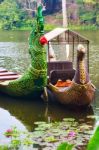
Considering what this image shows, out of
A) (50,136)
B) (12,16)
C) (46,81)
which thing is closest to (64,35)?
(46,81)

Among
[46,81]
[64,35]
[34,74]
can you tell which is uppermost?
[64,35]

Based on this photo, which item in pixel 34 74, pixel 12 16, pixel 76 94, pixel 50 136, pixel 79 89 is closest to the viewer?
pixel 50 136

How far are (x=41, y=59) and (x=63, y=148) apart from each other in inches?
312

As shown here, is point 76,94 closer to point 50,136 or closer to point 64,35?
point 50,136

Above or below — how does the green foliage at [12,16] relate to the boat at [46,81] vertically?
above

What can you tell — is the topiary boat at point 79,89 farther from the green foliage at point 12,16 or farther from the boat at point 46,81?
the green foliage at point 12,16

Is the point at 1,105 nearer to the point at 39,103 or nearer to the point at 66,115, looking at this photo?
the point at 39,103

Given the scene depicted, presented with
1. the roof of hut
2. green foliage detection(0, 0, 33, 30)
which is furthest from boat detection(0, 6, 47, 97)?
green foliage detection(0, 0, 33, 30)

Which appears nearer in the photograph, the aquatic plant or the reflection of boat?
the aquatic plant

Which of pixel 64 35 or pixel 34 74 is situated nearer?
pixel 34 74

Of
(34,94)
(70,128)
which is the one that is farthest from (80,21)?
(70,128)

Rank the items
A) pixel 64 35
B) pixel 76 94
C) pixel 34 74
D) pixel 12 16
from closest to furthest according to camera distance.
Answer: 1. pixel 76 94
2. pixel 34 74
3. pixel 64 35
4. pixel 12 16

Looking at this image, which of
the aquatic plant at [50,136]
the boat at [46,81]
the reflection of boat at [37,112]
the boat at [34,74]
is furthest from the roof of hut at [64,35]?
the aquatic plant at [50,136]

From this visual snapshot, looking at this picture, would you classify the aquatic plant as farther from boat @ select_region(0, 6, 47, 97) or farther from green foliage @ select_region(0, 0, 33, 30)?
green foliage @ select_region(0, 0, 33, 30)
